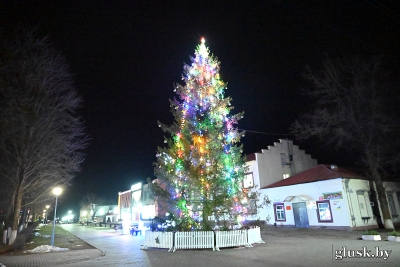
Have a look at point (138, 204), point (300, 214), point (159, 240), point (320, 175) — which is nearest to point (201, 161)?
point (159, 240)

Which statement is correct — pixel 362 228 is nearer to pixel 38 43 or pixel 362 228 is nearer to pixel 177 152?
pixel 177 152

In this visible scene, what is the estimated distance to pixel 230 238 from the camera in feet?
42.6

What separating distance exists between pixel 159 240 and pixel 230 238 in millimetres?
3398

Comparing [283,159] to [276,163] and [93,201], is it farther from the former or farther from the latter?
[93,201]

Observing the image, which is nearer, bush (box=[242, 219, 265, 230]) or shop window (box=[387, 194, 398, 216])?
bush (box=[242, 219, 265, 230])

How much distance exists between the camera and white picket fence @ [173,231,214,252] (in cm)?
1272

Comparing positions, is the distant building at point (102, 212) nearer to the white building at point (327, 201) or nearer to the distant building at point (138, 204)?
the distant building at point (138, 204)

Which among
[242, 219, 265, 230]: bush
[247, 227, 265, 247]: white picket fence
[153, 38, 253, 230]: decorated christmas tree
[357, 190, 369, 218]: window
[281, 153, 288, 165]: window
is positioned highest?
[281, 153, 288, 165]: window

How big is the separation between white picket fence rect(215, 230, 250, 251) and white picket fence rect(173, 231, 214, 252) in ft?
0.95

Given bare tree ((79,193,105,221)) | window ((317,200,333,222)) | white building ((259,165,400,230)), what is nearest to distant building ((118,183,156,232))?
white building ((259,165,400,230))

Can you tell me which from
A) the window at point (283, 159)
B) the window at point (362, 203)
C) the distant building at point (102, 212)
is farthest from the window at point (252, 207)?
the distant building at point (102, 212)

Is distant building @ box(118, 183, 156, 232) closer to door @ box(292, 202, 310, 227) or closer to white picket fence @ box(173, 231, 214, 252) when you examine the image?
door @ box(292, 202, 310, 227)

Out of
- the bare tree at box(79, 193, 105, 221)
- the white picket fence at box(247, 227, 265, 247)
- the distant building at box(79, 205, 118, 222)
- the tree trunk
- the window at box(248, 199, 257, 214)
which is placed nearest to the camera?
the white picket fence at box(247, 227, 265, 247)

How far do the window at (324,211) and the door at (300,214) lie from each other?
1.37m
